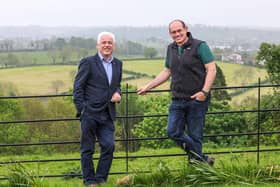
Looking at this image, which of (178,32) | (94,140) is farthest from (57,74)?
(178,32)

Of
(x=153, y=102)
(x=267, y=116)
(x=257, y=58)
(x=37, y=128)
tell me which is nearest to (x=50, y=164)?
(x=267, y=116)

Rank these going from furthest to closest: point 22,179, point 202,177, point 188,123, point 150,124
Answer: point 150,124, point 188,123, point 202,177, point 22,179

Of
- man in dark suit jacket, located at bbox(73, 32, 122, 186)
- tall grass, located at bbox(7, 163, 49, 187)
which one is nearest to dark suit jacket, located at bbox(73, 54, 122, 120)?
man in dark suit jacket, located at bbox(73, 32, 122, 186)

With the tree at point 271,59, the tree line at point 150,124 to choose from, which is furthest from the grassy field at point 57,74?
the tree at point 271,59

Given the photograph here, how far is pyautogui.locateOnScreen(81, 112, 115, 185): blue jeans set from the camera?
501 cm

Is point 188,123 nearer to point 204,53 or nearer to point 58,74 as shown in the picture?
point 204,53

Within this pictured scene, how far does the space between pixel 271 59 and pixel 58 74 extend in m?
45.6

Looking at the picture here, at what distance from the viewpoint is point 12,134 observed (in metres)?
26.0

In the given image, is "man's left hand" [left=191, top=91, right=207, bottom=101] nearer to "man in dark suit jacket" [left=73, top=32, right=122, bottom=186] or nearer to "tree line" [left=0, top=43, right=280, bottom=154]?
"man in dark suit jacket" [left=73, top=32, right=122, bottom=186]

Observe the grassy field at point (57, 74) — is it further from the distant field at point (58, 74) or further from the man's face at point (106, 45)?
the man's face at point (106, 45)

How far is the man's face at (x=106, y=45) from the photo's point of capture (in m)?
4.80

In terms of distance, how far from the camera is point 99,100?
4.96 meters

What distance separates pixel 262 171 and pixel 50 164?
6.65m

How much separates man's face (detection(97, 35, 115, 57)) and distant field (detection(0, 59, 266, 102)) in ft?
147
